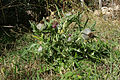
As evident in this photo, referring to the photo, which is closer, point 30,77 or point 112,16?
point 30,77

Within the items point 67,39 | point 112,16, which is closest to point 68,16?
point 67,39

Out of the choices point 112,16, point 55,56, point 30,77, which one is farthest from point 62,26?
point 112,16

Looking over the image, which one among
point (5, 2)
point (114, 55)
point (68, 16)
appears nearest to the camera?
point (68, 16)

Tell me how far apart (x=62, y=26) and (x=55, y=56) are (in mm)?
310

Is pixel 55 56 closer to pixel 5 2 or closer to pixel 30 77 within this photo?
pixel 30 77

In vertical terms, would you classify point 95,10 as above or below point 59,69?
above

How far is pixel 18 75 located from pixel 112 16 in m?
2.08

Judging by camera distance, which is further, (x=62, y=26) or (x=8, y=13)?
(x=8, y=13)

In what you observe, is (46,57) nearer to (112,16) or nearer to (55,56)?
(55,56)

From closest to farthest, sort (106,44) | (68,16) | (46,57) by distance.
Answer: (68,16) < (46,57) < (106,44)

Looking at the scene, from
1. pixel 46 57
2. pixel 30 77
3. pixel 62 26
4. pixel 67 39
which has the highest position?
pixel 62 26

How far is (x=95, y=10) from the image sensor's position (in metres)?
3.42

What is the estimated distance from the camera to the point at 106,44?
2.08 m

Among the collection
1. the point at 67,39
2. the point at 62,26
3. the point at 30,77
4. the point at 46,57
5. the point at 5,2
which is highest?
the point at 5,2
